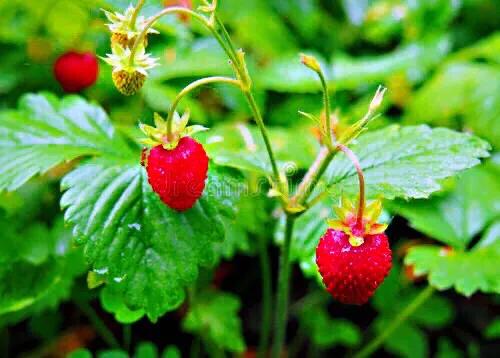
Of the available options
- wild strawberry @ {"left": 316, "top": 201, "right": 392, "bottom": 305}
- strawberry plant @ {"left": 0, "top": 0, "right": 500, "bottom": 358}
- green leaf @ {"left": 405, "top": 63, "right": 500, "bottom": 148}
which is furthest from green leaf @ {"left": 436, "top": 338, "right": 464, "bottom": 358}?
wild strawberry @ {"left": 316, "top": 201, "right": 392, "bottom": 305}

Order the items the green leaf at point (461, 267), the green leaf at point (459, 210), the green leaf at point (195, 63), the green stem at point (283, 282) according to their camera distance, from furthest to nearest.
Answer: the green leaf at point (195, 63), the green leaf at point (459, 210), the green leaf at point (461, 267), the green stem at point (283, 282)

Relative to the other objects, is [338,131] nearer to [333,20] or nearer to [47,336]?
[47,336]

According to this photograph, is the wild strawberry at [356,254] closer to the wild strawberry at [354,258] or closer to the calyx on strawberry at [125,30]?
the wild strawberry at [354,258]

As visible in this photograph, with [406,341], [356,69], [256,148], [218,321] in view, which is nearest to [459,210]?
[406,341]

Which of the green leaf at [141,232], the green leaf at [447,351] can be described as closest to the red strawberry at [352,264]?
the green leaf at [141,232]

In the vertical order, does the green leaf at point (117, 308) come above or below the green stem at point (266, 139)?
below

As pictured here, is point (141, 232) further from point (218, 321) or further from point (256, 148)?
point (218, 321)

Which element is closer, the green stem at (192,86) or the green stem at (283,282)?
the green stem at (192,86)

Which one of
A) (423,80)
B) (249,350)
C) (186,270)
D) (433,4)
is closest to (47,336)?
(249,350)

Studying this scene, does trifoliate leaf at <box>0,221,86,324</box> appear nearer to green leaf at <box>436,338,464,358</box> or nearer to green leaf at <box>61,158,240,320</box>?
green leaf at <box>61,158,240,320</box>
